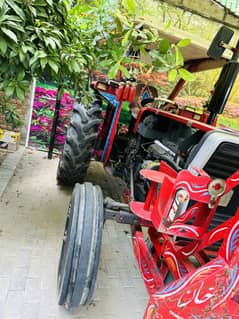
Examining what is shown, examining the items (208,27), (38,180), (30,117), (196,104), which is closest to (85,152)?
(38,180)

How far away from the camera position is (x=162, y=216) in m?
1.14

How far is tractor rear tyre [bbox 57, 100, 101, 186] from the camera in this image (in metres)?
2.51

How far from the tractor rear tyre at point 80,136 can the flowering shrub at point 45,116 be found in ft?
5.33

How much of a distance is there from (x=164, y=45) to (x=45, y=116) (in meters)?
3.14

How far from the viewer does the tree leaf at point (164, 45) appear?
1.42 m

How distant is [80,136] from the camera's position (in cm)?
250

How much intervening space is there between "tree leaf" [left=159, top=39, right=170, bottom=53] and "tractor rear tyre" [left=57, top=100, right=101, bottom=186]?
48.1 inches

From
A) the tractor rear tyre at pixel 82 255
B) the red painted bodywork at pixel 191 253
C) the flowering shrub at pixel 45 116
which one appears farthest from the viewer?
the flowering shrub at pixel 45 116

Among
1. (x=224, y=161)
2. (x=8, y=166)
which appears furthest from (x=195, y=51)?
(x=8, y=166)

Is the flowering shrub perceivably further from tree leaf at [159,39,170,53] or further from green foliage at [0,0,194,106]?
tree leaf at [159,39,170,53]

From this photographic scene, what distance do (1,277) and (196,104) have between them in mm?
5100

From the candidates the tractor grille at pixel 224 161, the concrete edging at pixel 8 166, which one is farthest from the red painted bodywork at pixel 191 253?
the concrete edging at pixel 8 166

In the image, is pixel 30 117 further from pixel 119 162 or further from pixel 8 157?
pixel 119 162

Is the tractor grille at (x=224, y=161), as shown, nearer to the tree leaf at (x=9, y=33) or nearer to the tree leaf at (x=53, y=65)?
the tree leaf at (x=53, y=65)
